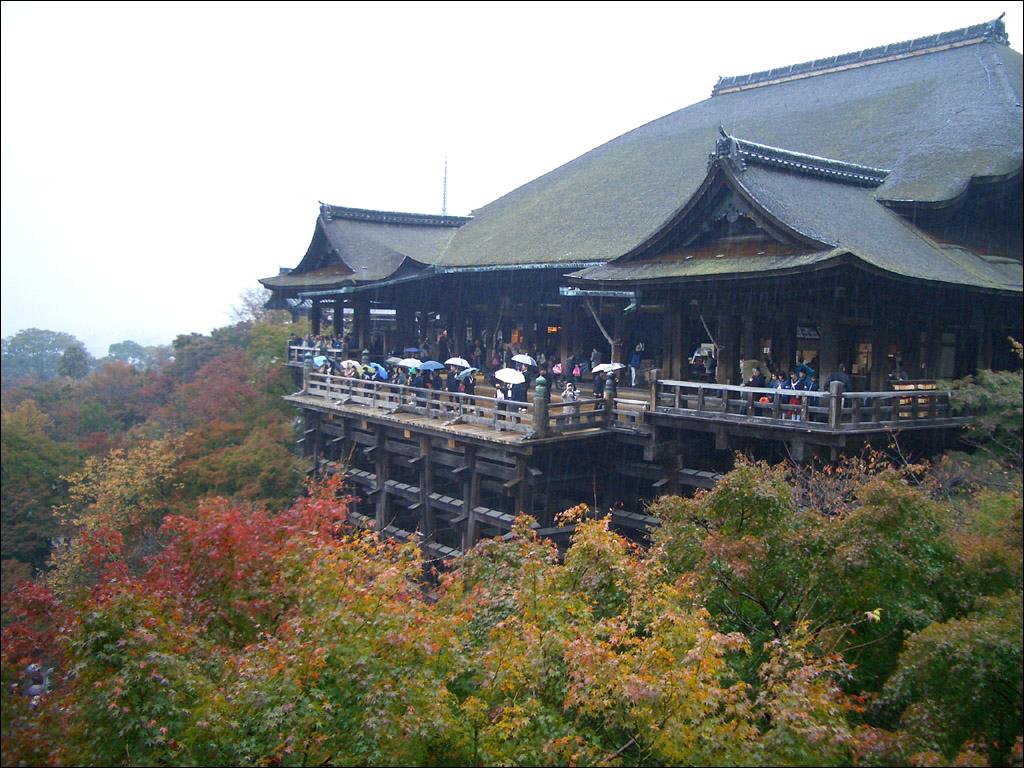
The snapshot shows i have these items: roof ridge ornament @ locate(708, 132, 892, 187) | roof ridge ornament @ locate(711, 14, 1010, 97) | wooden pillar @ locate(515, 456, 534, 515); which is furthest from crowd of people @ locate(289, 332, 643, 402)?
roof ridge ornament @ locate(711, 14, 1010, 97)

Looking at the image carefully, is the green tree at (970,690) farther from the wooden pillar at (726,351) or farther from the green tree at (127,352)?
the green tree at (127,352)

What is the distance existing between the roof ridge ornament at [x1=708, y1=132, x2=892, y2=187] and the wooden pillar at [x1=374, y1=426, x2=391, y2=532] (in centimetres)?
1147

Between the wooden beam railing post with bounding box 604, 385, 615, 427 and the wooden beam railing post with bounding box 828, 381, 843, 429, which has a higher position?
the wooden beam railing post with bounding box 828, 381, 843, 429

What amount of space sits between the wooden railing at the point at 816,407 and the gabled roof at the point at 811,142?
4.61 metres

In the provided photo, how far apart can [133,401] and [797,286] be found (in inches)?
1541

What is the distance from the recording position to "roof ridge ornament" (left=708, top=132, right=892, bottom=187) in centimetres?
1588

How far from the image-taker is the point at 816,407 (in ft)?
44.6

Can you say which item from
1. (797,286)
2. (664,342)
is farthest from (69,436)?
(797,286)

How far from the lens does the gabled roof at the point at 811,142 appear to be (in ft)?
65.3

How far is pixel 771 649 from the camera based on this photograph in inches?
337

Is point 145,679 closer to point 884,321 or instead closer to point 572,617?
point 572,617

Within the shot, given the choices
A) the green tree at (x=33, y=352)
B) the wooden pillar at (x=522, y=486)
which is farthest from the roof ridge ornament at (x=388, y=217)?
the green tree at (x=33, y=352)

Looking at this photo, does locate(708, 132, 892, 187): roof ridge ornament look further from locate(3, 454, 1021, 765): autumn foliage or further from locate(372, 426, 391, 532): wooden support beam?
locate(372, 426, 391, 532): wooden support beam

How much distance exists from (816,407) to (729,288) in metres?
3.38
